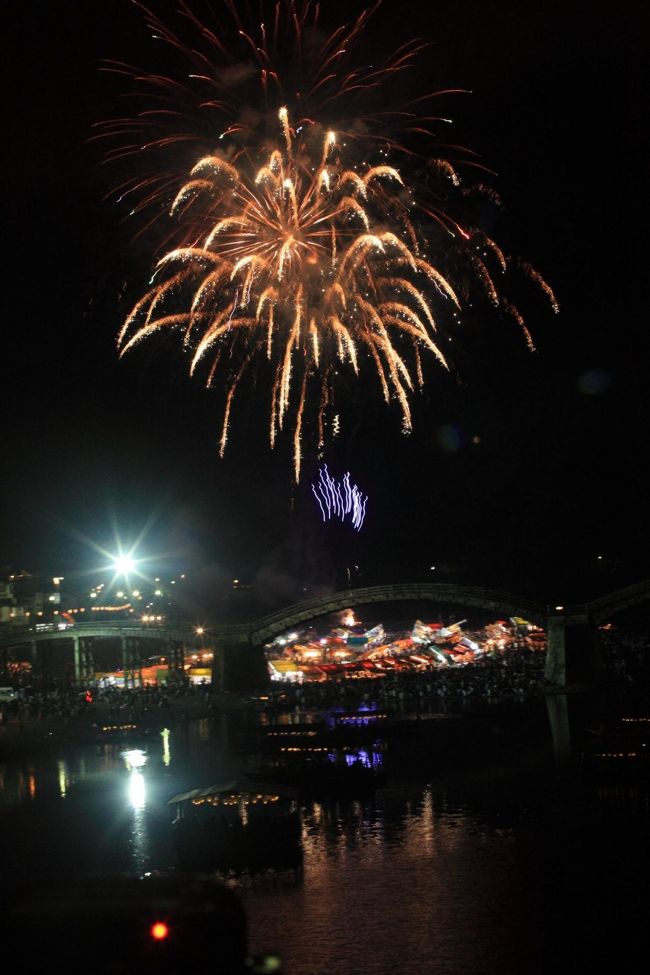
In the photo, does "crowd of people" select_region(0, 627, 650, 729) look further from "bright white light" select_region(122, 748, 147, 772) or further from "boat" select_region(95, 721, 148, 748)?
"bright white light" select_region(122, 748, 147, 772)

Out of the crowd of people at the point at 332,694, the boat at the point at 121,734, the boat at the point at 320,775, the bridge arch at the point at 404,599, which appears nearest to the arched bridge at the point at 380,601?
the bridge arch at the point at 404,599

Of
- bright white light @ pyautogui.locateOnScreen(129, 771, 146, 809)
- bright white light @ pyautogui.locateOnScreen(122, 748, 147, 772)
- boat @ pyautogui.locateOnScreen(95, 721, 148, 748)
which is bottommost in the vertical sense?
bright white light @ pyautogui.locateOnScreen(129, 771, 146, 809)

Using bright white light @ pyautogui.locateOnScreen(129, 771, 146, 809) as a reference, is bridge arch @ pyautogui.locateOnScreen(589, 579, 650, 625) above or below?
above

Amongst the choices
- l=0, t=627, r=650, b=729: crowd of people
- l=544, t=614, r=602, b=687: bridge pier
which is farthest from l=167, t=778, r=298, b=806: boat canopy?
l=544, t=614, r=602, b=687: bridge pier

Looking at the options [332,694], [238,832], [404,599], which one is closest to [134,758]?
[332,694]

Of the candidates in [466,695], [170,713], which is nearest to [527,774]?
[466,695]

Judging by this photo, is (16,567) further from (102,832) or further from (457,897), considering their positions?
(457,897)

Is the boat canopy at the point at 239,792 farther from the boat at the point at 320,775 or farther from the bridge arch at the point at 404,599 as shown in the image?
the bridge arch at the point at 404,599
